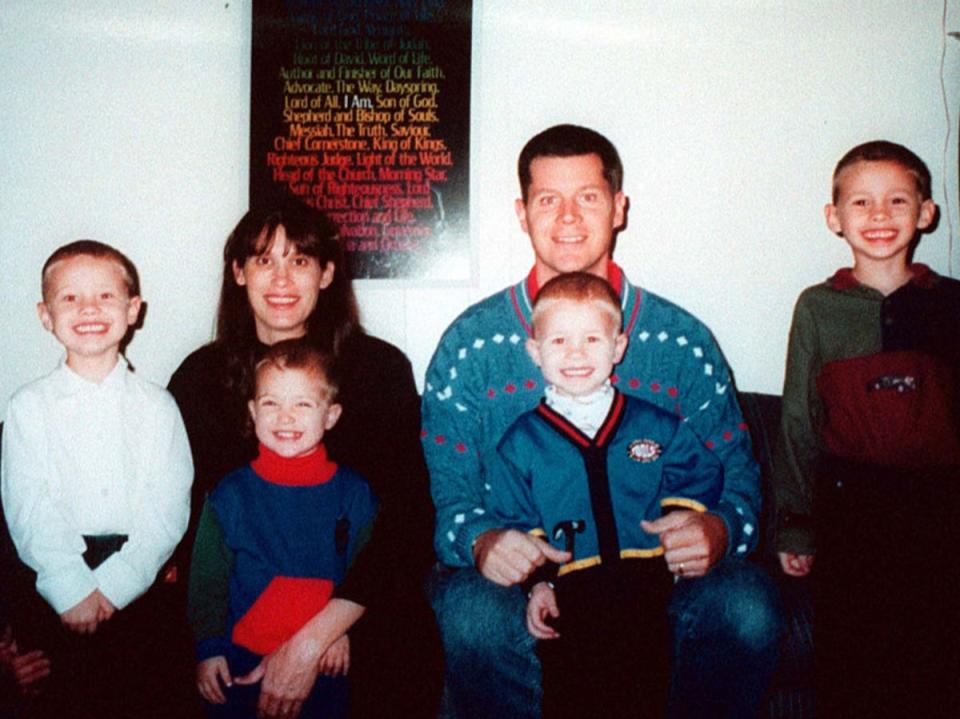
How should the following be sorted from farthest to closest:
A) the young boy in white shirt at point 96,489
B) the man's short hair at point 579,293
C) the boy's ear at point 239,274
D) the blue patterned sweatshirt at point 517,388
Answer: the boy's ear at point 239,274
the blue patterned sweatshirt at point 517,388
the man's short hair at point 579,293
the young boy in white shirt at point 96,489

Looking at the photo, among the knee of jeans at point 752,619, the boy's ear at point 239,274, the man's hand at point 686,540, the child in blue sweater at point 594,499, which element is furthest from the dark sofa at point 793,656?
the boy's ear at point 239,274

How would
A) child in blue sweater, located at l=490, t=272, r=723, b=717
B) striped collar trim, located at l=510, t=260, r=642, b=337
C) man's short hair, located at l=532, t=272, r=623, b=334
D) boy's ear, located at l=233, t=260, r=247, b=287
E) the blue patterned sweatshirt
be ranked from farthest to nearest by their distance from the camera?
boy's ear, located at l=233, t=260, r=247, b=287 → striped collar trim, located at l=510, t=260, r=642, b=337 → the blue patterned sweatshirt → man's short hair, located at l=532, t=272, r=623, b=334 → child in blue sweater, located at l=490, t=272, r=723, b=717

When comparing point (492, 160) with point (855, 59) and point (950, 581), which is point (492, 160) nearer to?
point (855, 59)

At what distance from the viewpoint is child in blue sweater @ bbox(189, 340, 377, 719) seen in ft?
5.03

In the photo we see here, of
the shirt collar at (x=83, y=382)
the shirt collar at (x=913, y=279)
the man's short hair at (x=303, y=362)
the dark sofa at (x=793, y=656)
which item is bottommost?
the dark sofa at (x=793, y=656)

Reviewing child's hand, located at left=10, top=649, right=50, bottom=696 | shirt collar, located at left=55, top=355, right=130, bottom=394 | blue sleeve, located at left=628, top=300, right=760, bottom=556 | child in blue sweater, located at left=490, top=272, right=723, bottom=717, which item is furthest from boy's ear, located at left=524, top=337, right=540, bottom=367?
child's hand, located at left=10, top=649, right=50, bottom=696

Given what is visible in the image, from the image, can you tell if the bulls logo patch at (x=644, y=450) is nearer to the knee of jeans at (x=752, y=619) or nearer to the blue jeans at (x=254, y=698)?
the knee of jeans at (x=752, y=619)

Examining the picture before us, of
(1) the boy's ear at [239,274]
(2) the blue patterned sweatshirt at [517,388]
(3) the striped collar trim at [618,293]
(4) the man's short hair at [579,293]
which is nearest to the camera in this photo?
(4) the man's short hair at [579,293]

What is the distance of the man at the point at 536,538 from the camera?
1.50 meters

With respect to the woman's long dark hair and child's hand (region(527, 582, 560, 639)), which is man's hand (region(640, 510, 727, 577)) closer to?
child's hand (region(527, 582, 560, 639))

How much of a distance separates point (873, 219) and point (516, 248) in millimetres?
1237

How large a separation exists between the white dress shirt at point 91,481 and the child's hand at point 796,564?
5.74 ft

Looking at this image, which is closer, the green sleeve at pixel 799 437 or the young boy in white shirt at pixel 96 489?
the young boy in white shirt at pixel 96 489

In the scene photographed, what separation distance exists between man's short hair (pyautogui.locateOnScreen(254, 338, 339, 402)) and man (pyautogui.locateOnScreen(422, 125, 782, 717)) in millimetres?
306
